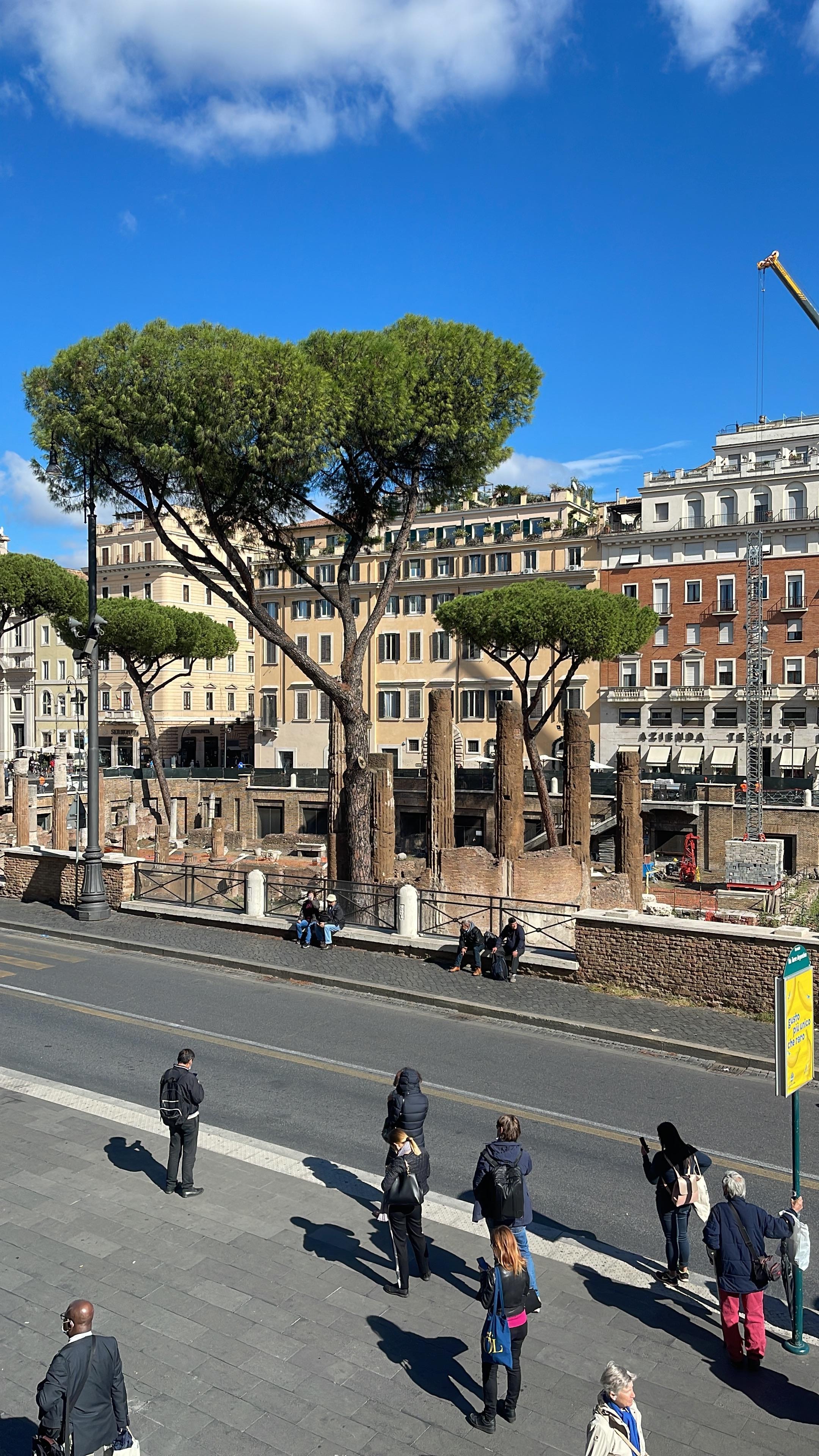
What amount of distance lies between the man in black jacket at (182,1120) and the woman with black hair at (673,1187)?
375 centimetres

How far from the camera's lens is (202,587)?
72750mm

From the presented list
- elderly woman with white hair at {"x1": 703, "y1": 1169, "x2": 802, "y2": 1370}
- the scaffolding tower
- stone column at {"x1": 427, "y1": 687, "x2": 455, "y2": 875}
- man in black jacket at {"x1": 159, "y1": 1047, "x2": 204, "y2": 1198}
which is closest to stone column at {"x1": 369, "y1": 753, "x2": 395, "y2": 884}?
stone column at {"x1": 427, "y1": 687, "x2": 455, "y2": 875}

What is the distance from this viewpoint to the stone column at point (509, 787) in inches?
1123

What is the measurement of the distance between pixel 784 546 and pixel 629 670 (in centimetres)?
972

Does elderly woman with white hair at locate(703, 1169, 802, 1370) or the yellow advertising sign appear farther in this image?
the yellow advertising sign

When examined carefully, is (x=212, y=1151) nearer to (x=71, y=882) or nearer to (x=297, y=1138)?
(x=297, y=1138)

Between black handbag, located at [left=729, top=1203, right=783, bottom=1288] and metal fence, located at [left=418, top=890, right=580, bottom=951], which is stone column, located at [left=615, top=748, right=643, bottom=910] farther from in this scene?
black handbag, located at [left=729, top=1203, right=783, bottom=1288]

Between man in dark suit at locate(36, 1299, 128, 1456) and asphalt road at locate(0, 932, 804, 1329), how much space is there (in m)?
4.42

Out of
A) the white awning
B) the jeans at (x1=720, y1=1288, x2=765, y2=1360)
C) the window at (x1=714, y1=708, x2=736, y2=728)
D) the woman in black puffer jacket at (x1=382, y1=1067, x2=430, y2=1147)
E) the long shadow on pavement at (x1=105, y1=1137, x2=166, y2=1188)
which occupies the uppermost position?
the window at (x1=714, y1=708, x2=736, y2=728)

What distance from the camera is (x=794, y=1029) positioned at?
729 centimetres

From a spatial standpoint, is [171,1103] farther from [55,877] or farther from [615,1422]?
[55,877]

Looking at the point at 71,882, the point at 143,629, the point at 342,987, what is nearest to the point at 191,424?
the point at 71,882

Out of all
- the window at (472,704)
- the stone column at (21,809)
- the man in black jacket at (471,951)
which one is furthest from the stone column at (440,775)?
the window at (472,704)

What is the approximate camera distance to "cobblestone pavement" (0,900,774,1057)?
47.9 feet
